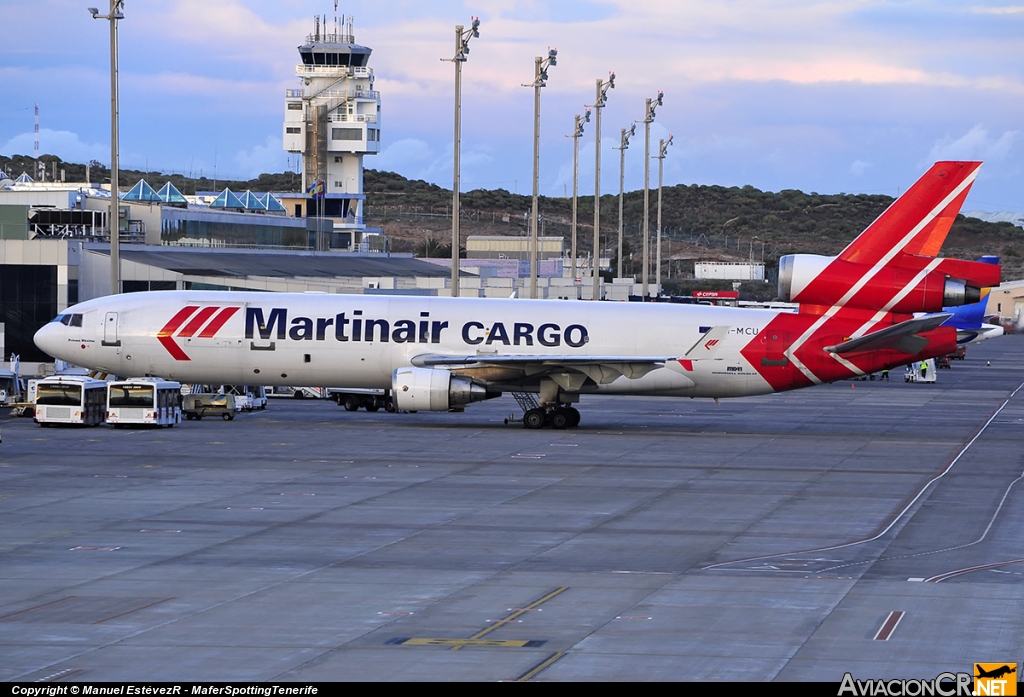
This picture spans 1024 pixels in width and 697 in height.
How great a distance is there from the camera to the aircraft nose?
52.5 m

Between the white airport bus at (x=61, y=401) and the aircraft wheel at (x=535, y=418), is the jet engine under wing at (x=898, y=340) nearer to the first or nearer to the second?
the aircraft wheel at (x=535, y=418)

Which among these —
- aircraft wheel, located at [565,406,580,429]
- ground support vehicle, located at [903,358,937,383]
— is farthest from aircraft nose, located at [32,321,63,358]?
ground support vehicle, located at [903,358,937,383]

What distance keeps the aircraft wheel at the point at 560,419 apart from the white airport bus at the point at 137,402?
14.1 metres

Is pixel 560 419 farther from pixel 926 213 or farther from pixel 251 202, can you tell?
pixel 251 202

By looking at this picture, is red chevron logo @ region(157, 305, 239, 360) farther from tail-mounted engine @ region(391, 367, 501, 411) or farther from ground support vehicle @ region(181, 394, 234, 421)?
tail-mounted engine @ region(391, 367, 501, 411)

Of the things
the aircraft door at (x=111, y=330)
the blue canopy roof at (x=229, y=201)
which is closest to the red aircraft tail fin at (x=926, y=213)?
the aircraft door at (x=111, y=330)

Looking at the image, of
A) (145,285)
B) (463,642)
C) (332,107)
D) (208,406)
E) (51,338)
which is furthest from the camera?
(332,107)

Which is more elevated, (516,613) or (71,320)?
(71,320)

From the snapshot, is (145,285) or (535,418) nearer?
(535,418)

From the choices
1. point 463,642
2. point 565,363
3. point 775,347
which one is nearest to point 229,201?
point 565,363

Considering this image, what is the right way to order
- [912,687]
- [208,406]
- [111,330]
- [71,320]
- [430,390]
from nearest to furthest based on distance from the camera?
1. [912,687]
2. [430,390]
3. [111,330]
4. [71,320]
5. [208,406]

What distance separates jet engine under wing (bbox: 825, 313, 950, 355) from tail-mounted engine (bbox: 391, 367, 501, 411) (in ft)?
43.6

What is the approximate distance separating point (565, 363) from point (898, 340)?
12.0 meters

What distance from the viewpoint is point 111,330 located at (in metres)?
51.6
